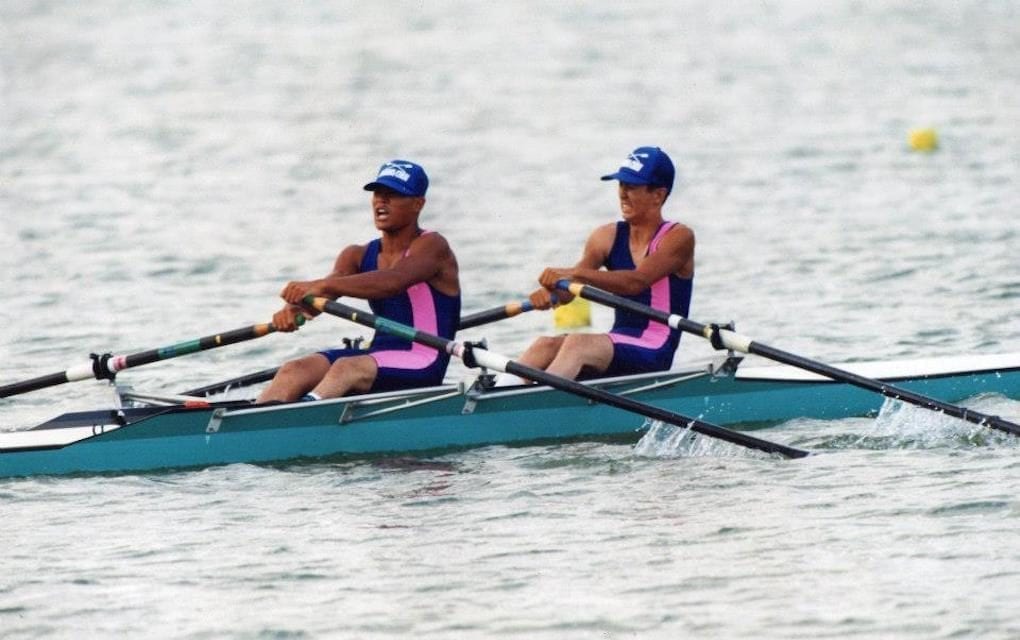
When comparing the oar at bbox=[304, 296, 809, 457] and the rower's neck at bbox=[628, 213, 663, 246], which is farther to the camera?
the rower's neck at bbox=[628, 213, 663, 246]

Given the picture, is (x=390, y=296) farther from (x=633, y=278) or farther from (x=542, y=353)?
(x=633, y=278)

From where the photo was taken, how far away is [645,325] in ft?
43.0

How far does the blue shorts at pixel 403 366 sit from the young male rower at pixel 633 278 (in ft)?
1.75

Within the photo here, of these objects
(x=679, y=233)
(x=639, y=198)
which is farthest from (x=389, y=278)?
(x=679, y=233)

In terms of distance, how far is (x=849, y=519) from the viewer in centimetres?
1112

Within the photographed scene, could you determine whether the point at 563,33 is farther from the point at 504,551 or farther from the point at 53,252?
the point at 504,551

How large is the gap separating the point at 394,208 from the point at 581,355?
138 cm

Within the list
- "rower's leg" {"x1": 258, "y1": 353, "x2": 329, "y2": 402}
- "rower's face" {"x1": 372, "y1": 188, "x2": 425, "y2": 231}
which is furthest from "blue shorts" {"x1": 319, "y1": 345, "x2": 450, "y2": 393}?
"rower's face" {"x1": 372, "y1": 188, "x2": 425, "y2": 231}

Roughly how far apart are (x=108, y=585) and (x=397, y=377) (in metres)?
2.74

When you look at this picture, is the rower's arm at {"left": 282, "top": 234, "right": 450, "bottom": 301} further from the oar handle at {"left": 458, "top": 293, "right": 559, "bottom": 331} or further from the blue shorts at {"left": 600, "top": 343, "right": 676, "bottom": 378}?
the blue shorts at {"left": 600, "top": 343, "right": 676, "bottom": 378}

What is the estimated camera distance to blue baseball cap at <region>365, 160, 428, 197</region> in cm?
1260

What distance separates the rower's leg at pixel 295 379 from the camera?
41.1 ft

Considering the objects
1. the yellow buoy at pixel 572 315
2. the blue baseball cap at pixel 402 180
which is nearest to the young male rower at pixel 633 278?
the blue baseball cap at pixel 402 180

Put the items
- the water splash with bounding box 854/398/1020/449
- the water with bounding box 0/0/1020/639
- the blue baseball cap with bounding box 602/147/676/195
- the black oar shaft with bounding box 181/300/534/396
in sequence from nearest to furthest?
the water with bounding box 0/0/1020/639, the water splash with bounding box 854/398/1020/449, the blue baseball cap with bounding box 602/147/676/195, the black oar shaft with bounding box 181/300/534/396
